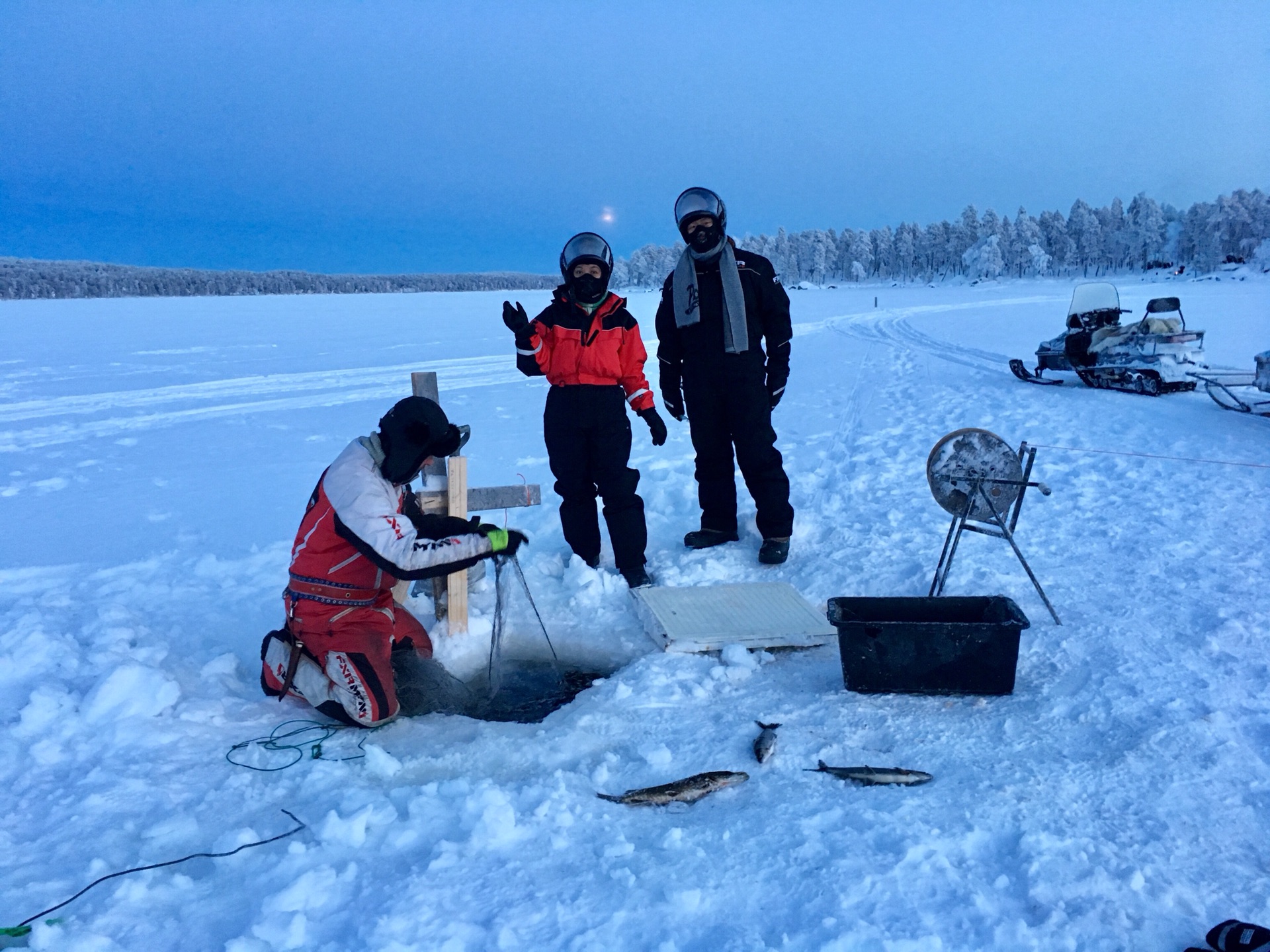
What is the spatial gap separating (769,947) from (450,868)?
Result: 929mm

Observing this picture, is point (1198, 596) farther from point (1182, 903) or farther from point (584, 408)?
point (584, 408)

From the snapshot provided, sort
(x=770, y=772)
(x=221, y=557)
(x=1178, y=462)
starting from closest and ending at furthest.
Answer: (x=770, y=772)
(x=221, y=557)
(x=1178, y=462)

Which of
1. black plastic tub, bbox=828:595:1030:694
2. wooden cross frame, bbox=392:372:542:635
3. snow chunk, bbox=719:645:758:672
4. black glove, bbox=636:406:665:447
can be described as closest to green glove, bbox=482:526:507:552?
wooden cross frame, bbox=392:372:542:635

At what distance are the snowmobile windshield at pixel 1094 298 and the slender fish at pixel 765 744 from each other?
10.9 metres

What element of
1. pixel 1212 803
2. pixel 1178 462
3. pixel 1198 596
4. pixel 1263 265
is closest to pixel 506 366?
pixel 1178 462

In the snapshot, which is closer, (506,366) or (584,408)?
(584,408)

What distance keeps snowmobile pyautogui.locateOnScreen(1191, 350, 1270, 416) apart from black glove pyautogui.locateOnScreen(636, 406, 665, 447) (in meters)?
6.28

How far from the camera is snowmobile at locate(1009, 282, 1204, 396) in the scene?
9438 mm

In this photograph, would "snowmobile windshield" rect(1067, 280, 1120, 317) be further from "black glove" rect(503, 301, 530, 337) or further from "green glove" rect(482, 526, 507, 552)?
"green glove" rect(482, 526, 507, 552)

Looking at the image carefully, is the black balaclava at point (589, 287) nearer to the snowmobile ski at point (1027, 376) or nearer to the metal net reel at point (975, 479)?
the metal net reel at point (975, 479)

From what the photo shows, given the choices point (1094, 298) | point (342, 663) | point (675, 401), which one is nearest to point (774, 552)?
point (675, 401)

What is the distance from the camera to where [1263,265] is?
175 ft

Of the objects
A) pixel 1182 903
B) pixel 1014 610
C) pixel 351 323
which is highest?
pixel 351 323

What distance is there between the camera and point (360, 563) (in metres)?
3.34
